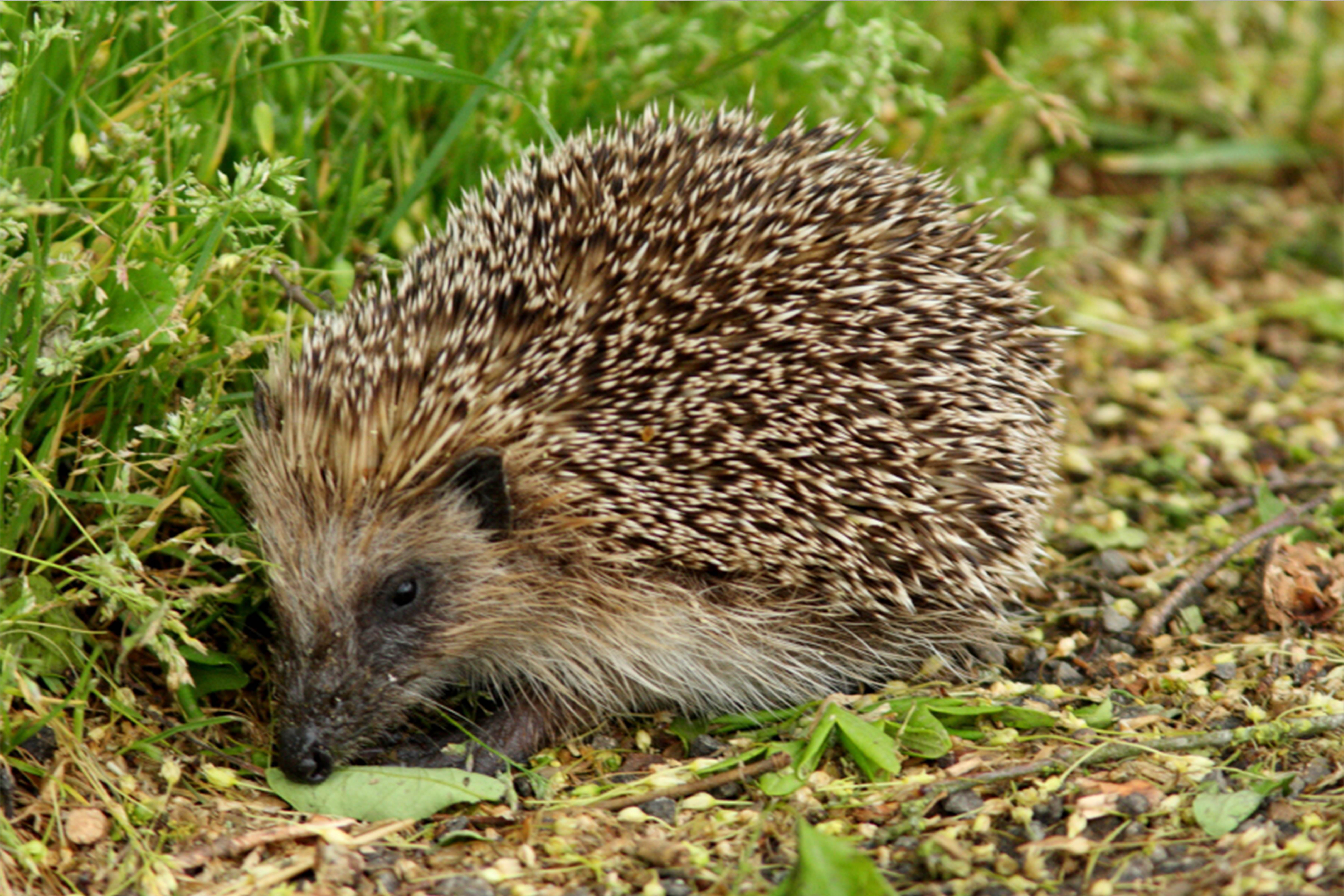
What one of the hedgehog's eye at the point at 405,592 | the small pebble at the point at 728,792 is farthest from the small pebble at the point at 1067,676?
the hedgehog's eye at the point at 405,592

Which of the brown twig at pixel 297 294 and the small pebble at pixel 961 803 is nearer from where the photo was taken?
the small pebble at pixel 961 803

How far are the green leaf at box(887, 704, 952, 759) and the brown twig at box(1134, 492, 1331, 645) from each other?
92cm

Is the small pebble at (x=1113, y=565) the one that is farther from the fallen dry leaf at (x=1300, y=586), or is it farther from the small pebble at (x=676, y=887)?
the small pebble at (x=676, y=887)

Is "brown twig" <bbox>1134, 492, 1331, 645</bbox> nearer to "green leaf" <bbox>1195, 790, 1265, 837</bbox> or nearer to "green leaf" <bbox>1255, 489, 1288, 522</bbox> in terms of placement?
"green leaf" <bbox>1255, 489, 1288, 522</bbox>

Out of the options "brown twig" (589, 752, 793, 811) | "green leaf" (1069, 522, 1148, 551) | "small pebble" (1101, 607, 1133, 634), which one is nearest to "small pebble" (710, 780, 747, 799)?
"brown twig" (589, 752, 793, 811)

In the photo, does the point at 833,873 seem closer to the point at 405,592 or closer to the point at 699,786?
the point at 699,786

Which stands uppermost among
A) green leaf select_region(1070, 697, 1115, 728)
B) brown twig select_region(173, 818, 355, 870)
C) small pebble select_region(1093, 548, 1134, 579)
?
small pebble select_region(1093, 548, 1134, 579)

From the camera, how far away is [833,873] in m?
2.94

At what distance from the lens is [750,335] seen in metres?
3.81

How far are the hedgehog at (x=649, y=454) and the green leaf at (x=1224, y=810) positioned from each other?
882mm

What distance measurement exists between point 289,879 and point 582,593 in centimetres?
114

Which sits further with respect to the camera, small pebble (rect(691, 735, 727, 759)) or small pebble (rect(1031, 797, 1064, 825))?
small pebble (rect(691, 735, 727, 759))

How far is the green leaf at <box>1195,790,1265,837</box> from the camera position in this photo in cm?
328

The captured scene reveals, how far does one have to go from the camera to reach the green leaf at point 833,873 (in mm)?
2926
